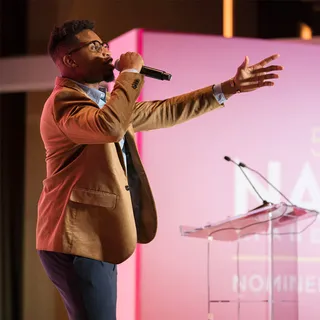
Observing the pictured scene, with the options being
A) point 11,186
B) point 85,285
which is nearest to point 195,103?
point 85,285

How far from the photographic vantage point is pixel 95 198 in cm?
195

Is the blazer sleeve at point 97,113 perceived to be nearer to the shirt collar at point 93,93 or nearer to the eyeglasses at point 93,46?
the shirt collar at point 93,93

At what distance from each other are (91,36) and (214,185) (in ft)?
6.19

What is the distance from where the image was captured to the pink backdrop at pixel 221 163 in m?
3.75

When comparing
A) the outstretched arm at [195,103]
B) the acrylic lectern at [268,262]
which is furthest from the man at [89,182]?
the acrylic lectern at [268,262]

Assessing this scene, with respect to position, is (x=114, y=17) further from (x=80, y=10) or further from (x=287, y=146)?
(x=287, y=146)

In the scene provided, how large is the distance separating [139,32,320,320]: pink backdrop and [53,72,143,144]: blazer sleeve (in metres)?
1.78

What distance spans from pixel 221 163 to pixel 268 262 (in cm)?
77

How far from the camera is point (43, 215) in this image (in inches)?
79.9

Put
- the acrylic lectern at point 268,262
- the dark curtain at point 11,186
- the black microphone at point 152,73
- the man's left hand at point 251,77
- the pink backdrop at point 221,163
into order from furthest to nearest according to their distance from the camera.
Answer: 1. the dark curtain at point 11,186
2. the pink backdrop at point 221,163
3. the acrylic lectern at point 268,262
4. the man's left hand at point 251,77
5. the black microphone at point 152,73

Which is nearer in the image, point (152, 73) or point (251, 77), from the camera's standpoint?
point (152, 73)

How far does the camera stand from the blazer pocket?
195cm

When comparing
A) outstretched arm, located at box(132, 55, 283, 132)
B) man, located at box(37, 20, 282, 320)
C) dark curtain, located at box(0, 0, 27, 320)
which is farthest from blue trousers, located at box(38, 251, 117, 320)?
dark curtain, located at box(0, 0, 27, 320)

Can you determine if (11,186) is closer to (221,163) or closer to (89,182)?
(221,163)
